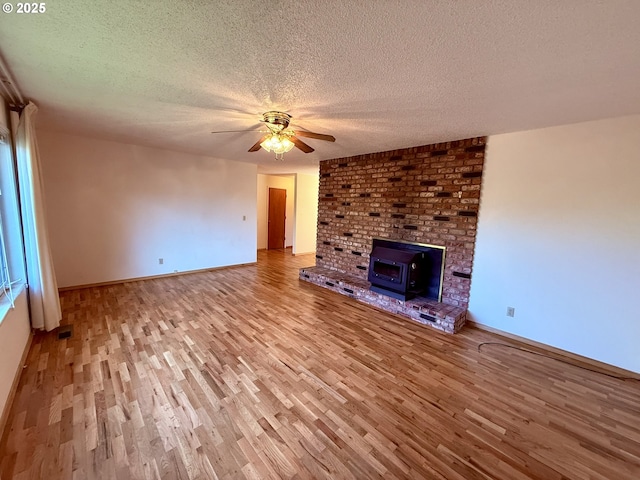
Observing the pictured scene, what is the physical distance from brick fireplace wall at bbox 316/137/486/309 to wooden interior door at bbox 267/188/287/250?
3.12 meters

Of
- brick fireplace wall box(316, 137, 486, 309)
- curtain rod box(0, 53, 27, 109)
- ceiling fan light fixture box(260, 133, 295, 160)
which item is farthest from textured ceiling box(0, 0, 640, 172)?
brick fireplace wall box(316, 137, 486, 309)

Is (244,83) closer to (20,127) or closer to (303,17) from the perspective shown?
(303,17)

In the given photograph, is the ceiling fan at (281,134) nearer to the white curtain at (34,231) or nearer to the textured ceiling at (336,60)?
the textured ceiling at (336,60)

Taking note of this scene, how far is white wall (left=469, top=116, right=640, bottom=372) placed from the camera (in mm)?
2441

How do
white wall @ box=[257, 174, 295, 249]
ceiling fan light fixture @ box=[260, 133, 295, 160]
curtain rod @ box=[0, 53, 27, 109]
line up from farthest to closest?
white wall @ box=[257, 174, 295, 249], ceiling fan light fixture @ box=[260, 133, 295, 160], curtain rod @ box=[0, 53, 27, 109]

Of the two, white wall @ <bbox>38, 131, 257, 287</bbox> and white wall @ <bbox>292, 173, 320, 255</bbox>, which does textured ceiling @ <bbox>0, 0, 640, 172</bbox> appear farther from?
white wall @ <bbox>292, 173, 320, 255</bbox>

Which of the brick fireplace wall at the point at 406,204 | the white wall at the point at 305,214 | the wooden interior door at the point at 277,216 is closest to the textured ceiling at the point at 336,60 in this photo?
the brick fireplace wall at the point at 406,204

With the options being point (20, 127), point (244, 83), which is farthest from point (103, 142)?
point (244, 83)

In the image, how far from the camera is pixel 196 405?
1.87 m

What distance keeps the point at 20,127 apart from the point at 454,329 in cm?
511

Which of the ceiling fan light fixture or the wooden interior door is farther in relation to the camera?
the wooden interior door

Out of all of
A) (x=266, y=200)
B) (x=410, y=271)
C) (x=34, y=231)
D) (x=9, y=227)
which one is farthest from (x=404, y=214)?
(x=266, y=200)

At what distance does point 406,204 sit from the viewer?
13.2ft

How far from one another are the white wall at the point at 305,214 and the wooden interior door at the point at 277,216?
3.83ft
